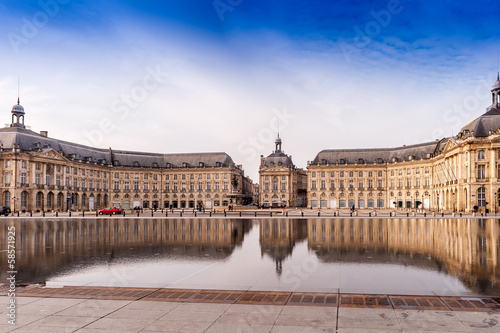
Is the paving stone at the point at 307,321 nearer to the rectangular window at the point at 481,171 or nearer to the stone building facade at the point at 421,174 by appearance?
the stone building facade at the point at 421,174

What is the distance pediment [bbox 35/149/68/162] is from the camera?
9238cm

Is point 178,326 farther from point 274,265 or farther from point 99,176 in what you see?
point 99,176

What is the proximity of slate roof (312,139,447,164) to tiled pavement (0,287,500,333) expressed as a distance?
10447 cm

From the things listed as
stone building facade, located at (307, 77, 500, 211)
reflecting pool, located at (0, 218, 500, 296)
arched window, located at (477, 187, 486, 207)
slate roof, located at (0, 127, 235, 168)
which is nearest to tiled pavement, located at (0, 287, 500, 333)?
reflecting pool, located at (0, 218, 500, 296)

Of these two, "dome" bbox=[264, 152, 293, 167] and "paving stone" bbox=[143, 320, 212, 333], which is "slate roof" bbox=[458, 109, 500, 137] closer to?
"dome" bbox=[264, 152, 293, 167]

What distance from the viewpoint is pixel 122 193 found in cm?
12025

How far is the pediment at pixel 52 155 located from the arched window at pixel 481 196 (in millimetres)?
84556

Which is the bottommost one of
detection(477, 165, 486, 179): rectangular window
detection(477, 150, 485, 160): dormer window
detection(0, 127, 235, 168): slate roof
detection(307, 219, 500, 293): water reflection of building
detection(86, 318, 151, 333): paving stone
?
detection(307, 219, 500, 293): water reflection of building

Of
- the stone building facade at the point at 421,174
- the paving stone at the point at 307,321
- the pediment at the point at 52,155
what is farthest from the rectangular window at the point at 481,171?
the pediment at the point at 52,155

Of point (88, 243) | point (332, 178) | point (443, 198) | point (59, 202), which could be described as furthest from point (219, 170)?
point (88, 243)

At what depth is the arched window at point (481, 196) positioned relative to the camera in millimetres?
75375

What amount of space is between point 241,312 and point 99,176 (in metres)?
113

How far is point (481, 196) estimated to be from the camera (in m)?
75.7

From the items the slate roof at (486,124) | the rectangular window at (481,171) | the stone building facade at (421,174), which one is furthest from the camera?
the slate roof at (486,124)
